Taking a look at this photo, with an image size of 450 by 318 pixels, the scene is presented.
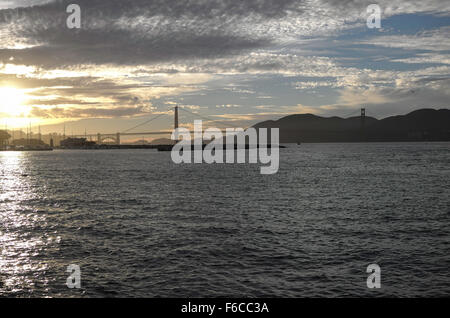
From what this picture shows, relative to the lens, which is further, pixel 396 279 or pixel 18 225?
pixel 18 225

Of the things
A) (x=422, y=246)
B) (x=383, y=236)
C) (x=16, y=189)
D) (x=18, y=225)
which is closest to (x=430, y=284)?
(x=422, y=246)

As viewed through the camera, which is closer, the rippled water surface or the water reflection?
the rippled water surface

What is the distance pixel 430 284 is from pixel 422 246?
Answer: 552 cm

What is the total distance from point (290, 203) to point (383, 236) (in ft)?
43.0

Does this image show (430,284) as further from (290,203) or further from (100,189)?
(100,189)

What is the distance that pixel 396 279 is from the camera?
576 inches

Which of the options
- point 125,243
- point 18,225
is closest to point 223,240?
point 125,243

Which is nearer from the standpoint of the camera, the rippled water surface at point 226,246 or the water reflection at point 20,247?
the rippled water surface at point 226,246

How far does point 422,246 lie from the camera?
63.0ft

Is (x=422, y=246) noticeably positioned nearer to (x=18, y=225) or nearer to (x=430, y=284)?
(x=430, y=284)

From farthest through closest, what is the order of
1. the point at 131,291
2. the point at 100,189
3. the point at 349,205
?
the point at 100,189
the point at 349,205
the point at 131,291

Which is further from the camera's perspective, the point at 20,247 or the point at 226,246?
the point at 20,247
